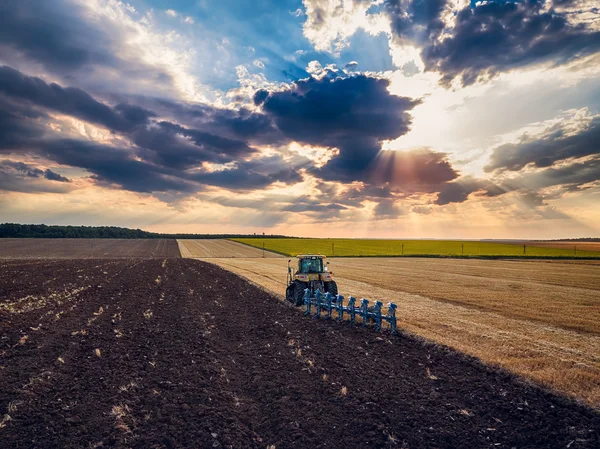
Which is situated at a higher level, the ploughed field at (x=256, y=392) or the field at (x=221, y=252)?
the field at (x=221, y=252)

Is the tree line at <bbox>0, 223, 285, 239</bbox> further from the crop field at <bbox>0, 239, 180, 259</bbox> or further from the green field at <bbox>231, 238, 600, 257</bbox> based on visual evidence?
the green field at <bbox>231, 238, 600, 257</bbox>

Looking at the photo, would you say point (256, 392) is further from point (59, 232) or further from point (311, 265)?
point (59, 232)

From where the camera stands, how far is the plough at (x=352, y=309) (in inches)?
588

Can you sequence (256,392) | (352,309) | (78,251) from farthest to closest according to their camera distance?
(78,251), (352,309), (256,392)

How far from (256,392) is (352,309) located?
7884 mm

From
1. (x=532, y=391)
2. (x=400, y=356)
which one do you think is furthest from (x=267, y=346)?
(x=532, y=391)

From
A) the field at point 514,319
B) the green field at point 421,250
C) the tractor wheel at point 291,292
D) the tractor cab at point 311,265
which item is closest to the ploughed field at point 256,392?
the field at point 514,319

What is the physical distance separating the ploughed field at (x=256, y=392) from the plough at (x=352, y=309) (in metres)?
0.65

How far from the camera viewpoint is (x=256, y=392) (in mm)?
9297

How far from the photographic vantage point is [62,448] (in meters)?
6.90

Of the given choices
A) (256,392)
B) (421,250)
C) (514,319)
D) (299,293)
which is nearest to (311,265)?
(299,293)

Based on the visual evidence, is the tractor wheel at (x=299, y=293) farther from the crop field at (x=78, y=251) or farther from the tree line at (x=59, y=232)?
the tree line at (x=59, y=232)

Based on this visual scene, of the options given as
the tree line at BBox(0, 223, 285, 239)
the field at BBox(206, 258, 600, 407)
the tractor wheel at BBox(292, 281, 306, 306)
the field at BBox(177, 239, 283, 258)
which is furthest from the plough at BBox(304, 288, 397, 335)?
the tree line at BBox(0, 223, 285, 239)

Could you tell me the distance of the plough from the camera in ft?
49.0
